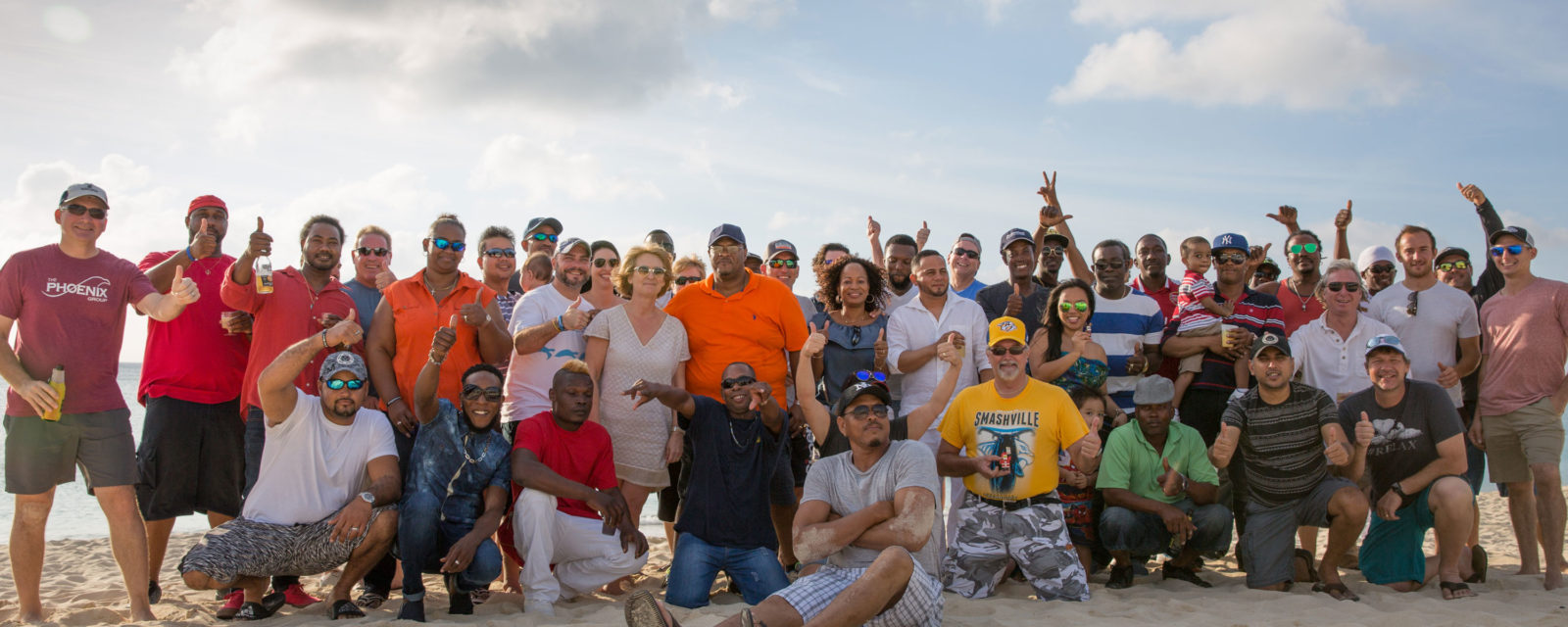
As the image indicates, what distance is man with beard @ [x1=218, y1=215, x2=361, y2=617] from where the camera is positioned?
5.50 meters

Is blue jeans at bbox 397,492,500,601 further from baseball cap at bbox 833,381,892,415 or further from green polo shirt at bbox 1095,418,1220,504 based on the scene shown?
green polo shirt at bbox 1095,418,1220,504

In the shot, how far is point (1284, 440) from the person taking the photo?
595cm

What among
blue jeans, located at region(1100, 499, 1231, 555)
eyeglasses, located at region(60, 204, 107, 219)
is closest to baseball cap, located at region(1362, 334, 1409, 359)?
blue jeans, located at region(1100, 499, 1231, 555)

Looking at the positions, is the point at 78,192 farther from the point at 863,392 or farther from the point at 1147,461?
the point at 1147,461

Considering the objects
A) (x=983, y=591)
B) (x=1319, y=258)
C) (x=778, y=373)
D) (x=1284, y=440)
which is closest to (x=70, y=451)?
(x=778, y=373)

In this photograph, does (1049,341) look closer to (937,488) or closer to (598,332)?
(937,488)

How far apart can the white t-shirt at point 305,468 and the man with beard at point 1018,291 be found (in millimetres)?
4296

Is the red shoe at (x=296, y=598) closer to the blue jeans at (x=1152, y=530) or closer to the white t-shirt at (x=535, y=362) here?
the white t-shirt at (x=535, y=362)

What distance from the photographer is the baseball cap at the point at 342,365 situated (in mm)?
5301

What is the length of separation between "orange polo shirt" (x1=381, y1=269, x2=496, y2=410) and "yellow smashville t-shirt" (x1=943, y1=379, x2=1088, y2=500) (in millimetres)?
3087

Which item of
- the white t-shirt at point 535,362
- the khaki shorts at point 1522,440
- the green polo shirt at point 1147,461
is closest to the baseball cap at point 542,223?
the white t-shirt at point 535,362

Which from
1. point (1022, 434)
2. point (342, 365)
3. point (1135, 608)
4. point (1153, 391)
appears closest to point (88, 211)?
point (342, 365)

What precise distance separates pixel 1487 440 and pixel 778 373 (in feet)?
16.4

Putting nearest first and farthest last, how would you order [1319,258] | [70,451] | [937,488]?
[937,488] → [70,451] → [1319,258]
